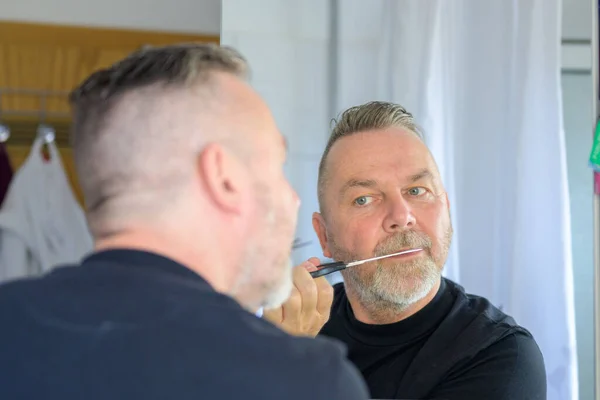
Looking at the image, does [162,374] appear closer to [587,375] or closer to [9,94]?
[587,375]

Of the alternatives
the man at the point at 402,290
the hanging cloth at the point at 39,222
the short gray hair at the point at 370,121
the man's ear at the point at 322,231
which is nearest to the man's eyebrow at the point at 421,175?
the man at the point at 402,290

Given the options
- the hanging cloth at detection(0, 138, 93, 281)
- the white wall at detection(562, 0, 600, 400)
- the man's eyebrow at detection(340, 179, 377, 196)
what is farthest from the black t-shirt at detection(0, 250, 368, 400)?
the hanging cloth at detection(0, 138, 93, 281)

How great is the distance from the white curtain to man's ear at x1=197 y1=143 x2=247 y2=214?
97cm

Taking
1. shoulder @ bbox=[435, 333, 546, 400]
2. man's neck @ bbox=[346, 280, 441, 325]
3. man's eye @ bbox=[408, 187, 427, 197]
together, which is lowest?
shoulder @ bbox=[435, 333, 546, 400]

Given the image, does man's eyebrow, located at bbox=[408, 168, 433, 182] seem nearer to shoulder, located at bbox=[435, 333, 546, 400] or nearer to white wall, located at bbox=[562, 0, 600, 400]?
shoulder, located at bbox=[435, 333, 546, 400]

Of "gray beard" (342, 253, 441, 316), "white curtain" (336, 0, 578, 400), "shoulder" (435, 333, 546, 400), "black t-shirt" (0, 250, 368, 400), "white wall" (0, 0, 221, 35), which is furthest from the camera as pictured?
"white wall" (0, 0, 221, 35)

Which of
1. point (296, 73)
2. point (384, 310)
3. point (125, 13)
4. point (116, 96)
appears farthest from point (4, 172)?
point (116, 96)

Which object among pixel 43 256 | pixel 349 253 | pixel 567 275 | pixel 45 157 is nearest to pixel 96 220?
pixel 349 253

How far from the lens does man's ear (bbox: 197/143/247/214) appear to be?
661 mm

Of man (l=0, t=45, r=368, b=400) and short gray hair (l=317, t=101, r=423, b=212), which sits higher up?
short gray hair (l=317, t=101, r=423, b=212)

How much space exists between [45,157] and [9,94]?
22cm

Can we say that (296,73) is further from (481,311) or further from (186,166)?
(186,166)

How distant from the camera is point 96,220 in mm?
676

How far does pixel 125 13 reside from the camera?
2303 mm
